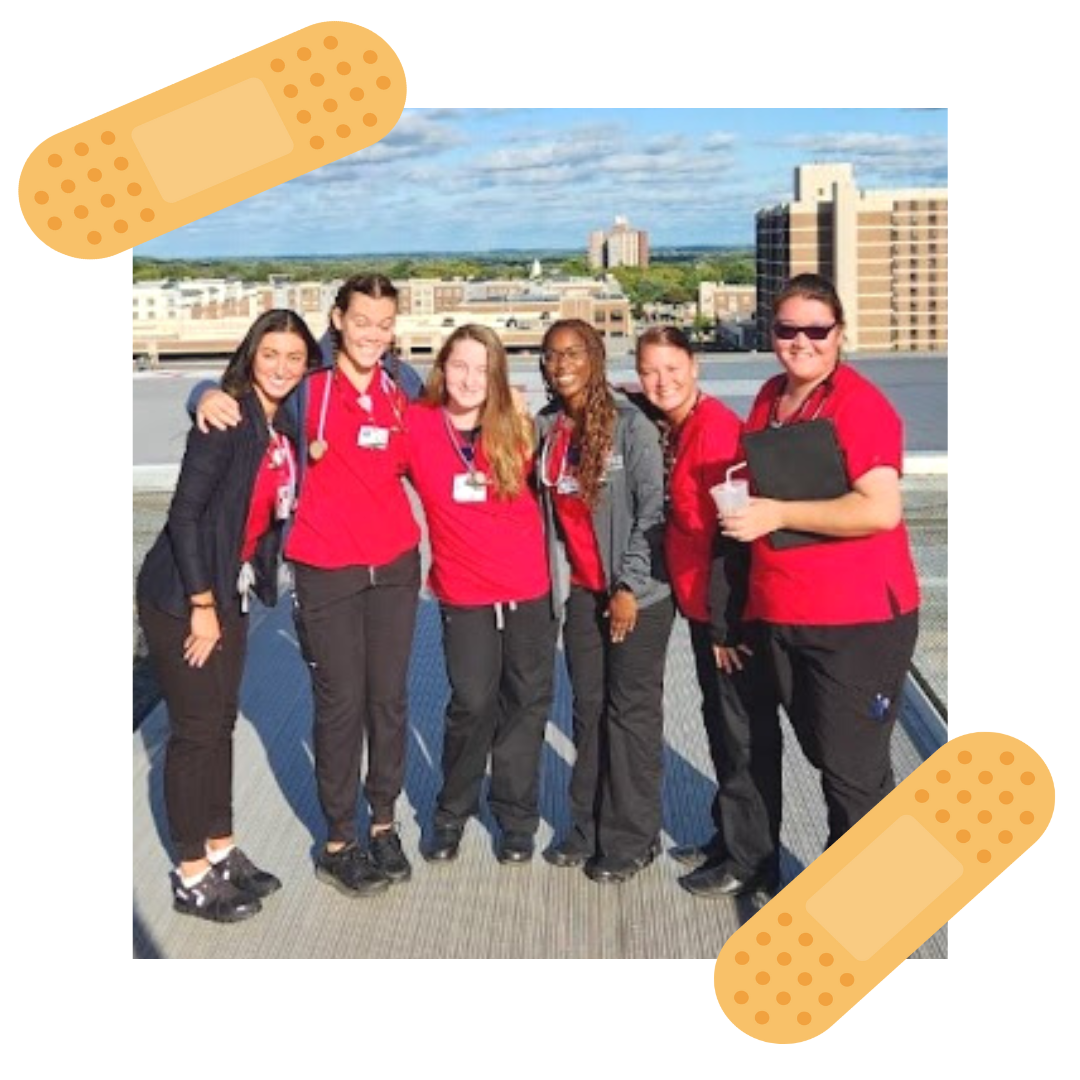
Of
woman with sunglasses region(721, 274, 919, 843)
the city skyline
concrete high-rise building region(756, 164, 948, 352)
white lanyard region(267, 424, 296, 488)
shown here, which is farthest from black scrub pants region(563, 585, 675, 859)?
concrete high-rise building region(756, 164, 948, 352)

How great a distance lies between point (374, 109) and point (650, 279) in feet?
73.8

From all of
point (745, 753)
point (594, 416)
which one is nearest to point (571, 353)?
point (594, 416)

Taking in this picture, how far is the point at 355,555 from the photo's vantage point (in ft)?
Result: 11.0

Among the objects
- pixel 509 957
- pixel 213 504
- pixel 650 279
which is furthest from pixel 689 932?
pixel 650 279

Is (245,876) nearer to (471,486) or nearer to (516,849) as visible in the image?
(516,849)

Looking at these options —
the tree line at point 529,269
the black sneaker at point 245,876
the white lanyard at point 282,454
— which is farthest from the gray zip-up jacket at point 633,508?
the tree line at point 529,269

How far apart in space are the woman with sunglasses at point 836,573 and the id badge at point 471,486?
2.17 ft

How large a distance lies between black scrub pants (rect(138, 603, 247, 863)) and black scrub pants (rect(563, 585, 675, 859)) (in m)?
0.78

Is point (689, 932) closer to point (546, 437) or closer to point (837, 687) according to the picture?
point (837, 687)

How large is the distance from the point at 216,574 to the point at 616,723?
0.99 m

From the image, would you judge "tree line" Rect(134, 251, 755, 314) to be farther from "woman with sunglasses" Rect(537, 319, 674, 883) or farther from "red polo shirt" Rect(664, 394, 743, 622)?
"red polo shirt" Rect(664, 394, 743, 622)

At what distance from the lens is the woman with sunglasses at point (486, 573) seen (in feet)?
10.9

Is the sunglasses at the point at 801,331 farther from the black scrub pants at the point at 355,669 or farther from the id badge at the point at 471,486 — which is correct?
the black scrub pants at the point at 355,669

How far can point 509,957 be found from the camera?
128 inches
